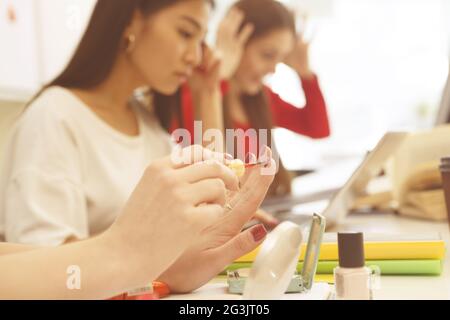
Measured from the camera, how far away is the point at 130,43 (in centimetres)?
79

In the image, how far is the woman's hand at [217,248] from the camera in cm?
34

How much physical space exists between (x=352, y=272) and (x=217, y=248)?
10cm

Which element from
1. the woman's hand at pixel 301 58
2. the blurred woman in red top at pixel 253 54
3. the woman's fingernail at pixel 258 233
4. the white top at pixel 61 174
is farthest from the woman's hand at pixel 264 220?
the woman's hand at pixel 301 58

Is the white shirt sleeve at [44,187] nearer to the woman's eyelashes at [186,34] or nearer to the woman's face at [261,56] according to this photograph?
the woman's eyelashes at [186,34]

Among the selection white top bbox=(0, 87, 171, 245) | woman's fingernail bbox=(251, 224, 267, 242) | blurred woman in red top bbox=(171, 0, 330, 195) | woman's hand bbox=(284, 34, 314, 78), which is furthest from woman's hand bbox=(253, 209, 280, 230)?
woman's hand bbox=(284, 34, 314, 78)

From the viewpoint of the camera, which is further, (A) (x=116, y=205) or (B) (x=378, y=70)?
(B) (x=378, y=70)

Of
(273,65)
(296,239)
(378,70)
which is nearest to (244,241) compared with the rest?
(296,239)

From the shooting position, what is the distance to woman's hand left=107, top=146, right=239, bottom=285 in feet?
0.89

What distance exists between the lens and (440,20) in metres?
2.00

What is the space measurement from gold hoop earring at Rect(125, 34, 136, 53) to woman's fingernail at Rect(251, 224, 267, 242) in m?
0.51

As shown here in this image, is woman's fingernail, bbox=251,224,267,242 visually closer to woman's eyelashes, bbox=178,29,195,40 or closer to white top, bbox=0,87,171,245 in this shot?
white top, bbox=0,87,171,245

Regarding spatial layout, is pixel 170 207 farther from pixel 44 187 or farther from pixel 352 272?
pixel 44 187
